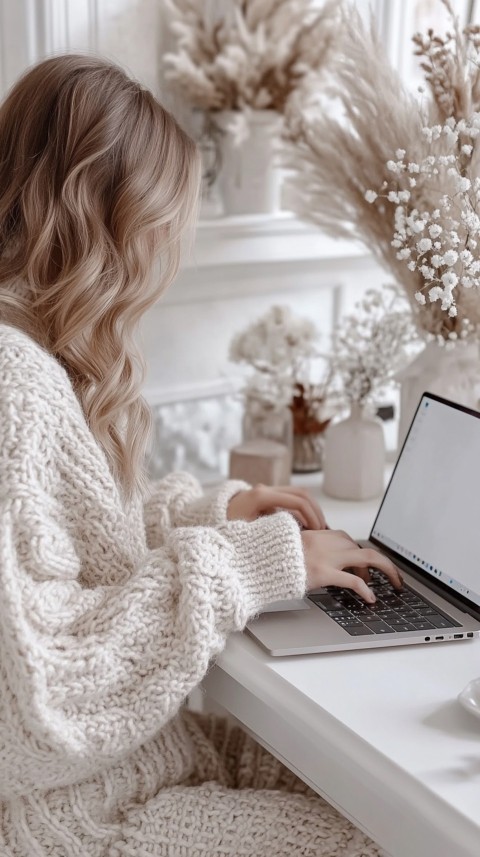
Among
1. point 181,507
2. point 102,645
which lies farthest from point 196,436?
point 102,645

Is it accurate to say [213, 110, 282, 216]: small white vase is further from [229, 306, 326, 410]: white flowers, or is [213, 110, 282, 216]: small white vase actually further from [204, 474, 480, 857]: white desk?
[204, 474, 480, 857]: white desk

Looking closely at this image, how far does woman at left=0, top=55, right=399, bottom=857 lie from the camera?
36.4 inches

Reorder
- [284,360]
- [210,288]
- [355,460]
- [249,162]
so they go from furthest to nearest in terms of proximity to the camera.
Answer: [210,288] < [249,162] < [284,360] < [355,460]

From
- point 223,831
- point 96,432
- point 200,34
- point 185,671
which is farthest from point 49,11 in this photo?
point 223,831

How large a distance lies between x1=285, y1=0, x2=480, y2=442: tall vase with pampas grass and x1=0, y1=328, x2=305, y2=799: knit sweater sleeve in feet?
1.31

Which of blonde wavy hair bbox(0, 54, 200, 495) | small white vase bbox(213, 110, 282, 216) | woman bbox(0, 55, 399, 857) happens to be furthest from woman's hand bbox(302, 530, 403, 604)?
small white vase bbox(213, 110, 282, 216)

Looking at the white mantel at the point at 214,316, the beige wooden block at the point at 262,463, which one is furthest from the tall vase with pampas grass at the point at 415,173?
the white mantel at the point at 214,316

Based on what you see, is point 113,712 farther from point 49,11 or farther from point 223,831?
point 49,11

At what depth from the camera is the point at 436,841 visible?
761 millimetres

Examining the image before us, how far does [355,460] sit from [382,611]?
0.47 meters

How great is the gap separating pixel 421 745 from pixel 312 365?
1.35 meters

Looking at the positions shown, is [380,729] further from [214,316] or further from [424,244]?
[214,316]

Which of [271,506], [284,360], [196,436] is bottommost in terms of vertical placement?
[196,436]

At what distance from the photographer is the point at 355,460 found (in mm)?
1521
